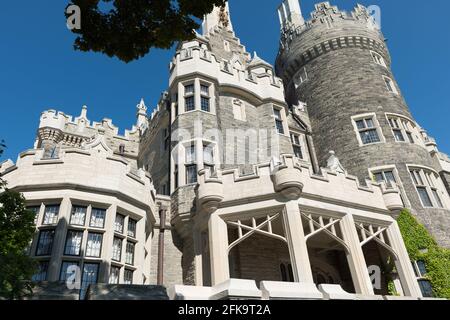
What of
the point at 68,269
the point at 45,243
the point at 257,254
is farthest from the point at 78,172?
the point at 257,254

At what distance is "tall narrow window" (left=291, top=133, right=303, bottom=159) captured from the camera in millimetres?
22264

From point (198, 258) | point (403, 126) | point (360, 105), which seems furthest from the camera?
point (360, 105)

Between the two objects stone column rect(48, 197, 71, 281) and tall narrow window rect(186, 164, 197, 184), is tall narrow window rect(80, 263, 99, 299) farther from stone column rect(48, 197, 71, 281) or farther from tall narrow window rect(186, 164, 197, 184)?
tall narrow window rect(186, 164, 197, 184)

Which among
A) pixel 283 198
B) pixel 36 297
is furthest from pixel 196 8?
pixel 283 198

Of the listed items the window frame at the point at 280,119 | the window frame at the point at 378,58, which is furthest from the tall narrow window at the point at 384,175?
the window frame at the point at 378,58

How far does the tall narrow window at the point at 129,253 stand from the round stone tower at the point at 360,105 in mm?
12956

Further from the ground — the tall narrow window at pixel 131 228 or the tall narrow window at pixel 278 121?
the tall narrow window at pixel 278 121

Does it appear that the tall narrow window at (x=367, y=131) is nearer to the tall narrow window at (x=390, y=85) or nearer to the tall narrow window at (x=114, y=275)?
the tall narrow window at (x=390, y=85)

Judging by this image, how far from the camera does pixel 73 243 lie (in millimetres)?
11312

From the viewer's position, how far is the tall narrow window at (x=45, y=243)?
1088 centimetres

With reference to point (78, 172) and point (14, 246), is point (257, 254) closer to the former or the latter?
point (78, 172)

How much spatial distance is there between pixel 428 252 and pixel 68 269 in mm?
15270

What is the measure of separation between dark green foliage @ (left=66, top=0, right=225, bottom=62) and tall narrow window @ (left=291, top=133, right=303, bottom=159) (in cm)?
1551

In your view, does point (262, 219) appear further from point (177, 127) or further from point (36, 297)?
point (36, 297)
